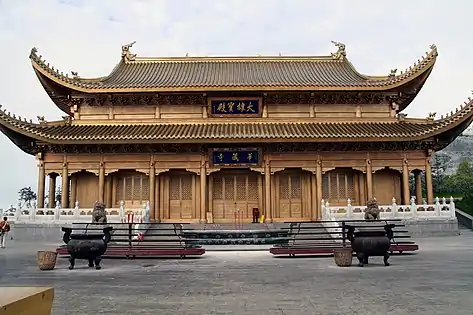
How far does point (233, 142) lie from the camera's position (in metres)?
22.9

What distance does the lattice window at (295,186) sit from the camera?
81.8 ft

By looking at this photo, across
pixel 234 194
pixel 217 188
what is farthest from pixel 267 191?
pixel 217 188

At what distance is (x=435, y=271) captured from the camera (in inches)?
381

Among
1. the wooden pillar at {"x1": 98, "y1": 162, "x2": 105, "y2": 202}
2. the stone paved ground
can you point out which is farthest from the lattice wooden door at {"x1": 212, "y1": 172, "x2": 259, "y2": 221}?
the stone paved ground

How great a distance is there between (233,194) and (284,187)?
2.92 metres

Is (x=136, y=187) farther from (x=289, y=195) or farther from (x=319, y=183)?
(x=319, y=183)

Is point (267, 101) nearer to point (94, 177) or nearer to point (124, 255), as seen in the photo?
point (94, 177)

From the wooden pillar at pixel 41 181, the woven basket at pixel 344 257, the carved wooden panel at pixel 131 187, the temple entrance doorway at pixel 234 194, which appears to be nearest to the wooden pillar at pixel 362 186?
the temple entrance doorway at pixel 234 194

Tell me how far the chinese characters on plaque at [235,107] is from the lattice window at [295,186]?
423cm

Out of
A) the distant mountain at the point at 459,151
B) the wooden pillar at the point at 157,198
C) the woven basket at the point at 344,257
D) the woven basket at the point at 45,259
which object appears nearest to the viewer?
the woven basket at the point at 45,259

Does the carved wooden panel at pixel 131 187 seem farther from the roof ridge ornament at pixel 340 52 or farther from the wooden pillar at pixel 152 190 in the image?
the roof ridge ornament at pixel 340 52

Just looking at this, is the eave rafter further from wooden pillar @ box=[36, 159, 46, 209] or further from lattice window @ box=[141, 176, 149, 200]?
lattice window @ box=[141, 176, 149, 200]

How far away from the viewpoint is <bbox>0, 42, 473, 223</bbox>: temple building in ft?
77.2

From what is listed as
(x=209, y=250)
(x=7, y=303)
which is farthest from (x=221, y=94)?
(x=7, y=303)
